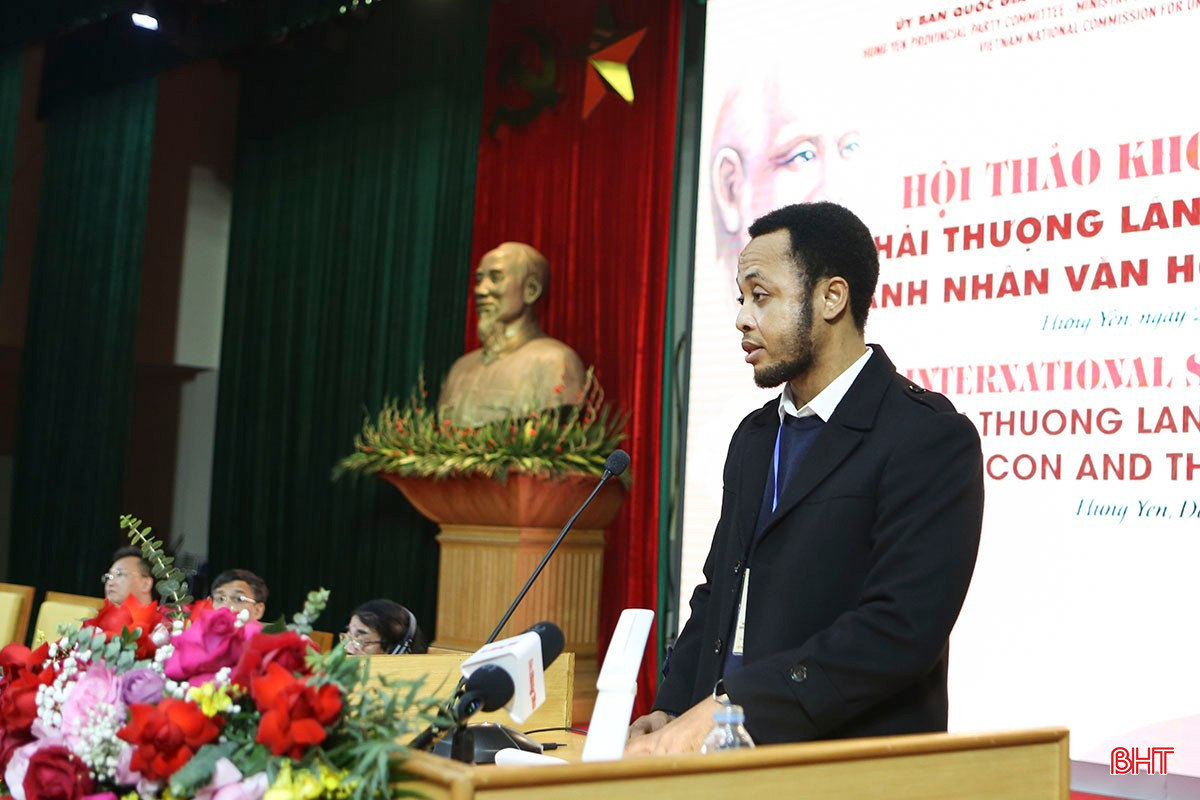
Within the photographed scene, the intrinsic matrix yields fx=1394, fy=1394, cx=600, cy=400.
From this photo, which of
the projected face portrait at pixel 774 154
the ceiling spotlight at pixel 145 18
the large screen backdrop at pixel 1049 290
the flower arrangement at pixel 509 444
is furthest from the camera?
the ceiling spotlight at pixel 145 18

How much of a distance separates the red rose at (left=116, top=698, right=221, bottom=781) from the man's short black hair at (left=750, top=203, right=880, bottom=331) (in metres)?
1.00

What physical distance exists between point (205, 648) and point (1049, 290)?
10.0 feet

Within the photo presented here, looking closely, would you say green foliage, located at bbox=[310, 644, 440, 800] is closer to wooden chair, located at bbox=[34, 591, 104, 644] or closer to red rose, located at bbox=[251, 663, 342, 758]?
red rose, located at bbox=[251, 663, 342, 758]

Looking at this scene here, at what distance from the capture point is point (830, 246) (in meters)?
1.85

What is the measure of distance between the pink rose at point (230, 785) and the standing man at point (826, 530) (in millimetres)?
541

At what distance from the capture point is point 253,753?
1171 mm

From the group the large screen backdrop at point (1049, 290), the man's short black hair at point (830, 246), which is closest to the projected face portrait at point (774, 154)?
the large screen backdrop at point (1049, 290)

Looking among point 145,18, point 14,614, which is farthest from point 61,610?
point 145,18

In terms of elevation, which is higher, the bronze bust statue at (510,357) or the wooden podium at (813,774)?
the bronze bust statue at (510,357)

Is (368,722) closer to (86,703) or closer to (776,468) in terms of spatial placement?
(86,703)

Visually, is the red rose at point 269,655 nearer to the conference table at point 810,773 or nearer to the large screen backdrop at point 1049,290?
the conference table at point 810,773

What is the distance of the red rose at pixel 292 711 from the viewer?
1135 mm

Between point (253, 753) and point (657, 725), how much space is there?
77cm

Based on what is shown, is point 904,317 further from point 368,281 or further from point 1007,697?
point 368,281
